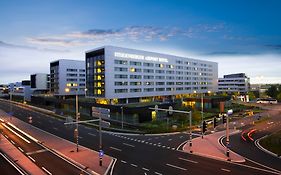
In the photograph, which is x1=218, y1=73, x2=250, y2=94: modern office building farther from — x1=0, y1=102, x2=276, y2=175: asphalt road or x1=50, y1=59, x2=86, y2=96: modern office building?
x1=0, y1=102, x2=276, y2=175: asphalt road

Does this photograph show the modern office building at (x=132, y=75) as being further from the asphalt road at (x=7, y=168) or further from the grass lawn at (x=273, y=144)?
the grass lawn at (x=273, y=144)

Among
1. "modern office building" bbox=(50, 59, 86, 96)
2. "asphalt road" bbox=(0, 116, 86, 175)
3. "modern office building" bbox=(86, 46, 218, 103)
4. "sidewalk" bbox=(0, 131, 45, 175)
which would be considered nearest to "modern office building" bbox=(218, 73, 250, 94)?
"modern office building" bbox=(86, 46, 218, 103)

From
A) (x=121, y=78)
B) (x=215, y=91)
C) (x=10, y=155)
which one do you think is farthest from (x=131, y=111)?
(x=215, y=91)

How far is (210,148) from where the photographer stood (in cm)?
4025

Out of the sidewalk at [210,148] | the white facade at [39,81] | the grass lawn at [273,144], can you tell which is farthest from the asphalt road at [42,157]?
the white facade at [39,81]

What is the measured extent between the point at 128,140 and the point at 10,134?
1166 inches

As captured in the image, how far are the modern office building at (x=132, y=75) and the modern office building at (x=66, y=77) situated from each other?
135 feet

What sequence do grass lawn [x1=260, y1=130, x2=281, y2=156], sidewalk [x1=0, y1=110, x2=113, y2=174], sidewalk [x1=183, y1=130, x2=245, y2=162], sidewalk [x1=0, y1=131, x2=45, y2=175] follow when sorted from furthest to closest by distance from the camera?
grass lawn [x1=260, y1=130, x2=281, y2=156], sidewalk [x1=183, y1=130, x2=245, y2=162], sidewalk [x1=0, y1=110, x2=113, y2=174], sidewalk [x1=0, y1=131, x2=45, y2=175]

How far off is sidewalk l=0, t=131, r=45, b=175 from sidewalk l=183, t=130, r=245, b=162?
23.5m

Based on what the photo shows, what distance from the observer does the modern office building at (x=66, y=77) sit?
132m

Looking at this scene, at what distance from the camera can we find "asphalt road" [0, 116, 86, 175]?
30438 millimetres

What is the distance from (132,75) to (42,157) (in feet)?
211

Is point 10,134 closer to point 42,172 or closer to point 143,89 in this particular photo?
point 42,172

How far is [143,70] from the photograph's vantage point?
4048 inches
